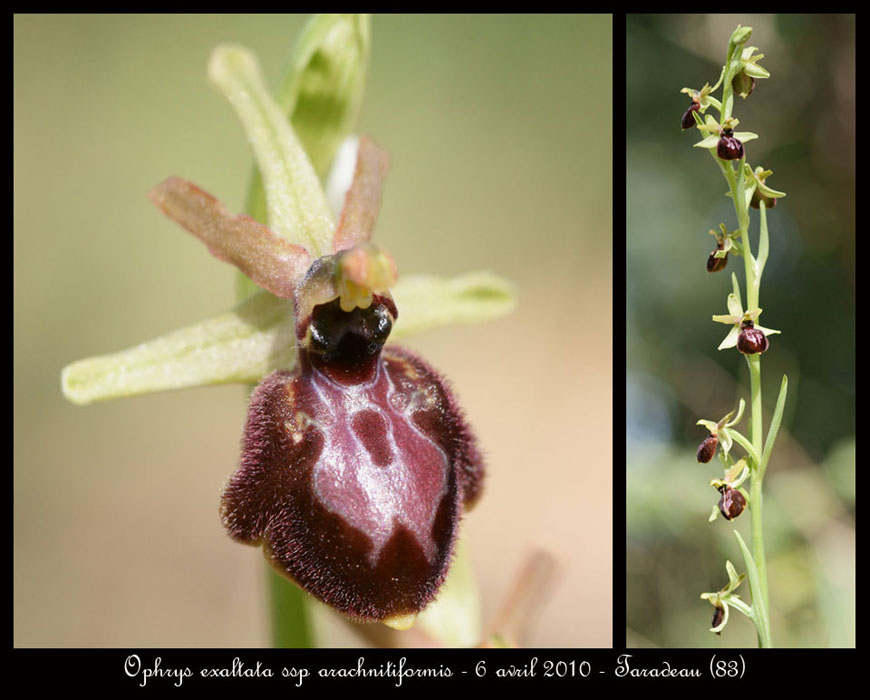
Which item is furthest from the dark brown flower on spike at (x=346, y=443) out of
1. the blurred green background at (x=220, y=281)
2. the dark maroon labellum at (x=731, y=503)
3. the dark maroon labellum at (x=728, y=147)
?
the blurred green background at (x=220, y=281)

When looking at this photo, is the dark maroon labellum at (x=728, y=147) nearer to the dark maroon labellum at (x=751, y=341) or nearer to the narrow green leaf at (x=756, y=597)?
the dark maroon labellum at (x=751, y=341)

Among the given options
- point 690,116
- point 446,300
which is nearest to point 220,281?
point 446,300

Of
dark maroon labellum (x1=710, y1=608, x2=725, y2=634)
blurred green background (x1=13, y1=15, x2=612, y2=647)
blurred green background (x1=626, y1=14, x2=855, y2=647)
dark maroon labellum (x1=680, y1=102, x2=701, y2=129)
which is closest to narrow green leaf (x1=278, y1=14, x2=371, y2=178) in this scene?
dark maroon labellum (x1=680, y1=102, x2=701, y2=129)

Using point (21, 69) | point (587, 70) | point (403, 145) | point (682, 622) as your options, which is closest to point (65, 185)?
point (21, 69)

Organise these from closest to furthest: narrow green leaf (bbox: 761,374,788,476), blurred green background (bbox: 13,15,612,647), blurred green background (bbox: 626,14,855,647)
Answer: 1. narrow green leaf (bbox: 761,374,788,476)
2. blurred green background (bbox: 626,14,855,647)
3. blurred green background (bbox: 13,15,612,647)

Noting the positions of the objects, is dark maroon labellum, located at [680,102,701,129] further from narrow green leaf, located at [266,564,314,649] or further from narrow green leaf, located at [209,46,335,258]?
narrow green leaf, located at [266,564,314,649]
